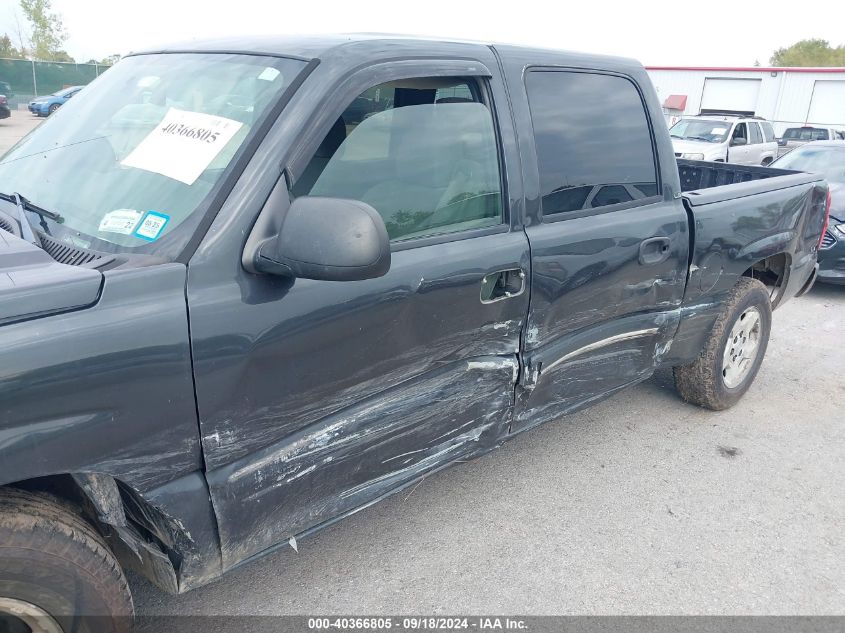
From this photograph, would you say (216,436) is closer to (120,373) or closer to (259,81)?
(120,373)

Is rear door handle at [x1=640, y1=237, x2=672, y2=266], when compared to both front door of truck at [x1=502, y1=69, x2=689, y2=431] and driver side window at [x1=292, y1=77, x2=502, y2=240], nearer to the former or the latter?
front door of truck at [x1=502, y1=69, x2=689, y2=431]

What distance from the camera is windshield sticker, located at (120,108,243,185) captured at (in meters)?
2.09

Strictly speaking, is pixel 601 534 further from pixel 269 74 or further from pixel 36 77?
pixel 36 77

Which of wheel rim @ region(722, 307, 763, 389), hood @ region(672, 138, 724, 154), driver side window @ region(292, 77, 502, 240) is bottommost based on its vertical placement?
→ hood @ region(672, 138, 724, 154)

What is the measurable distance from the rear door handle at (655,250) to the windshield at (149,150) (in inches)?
68.7

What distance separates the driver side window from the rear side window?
300 millimetres

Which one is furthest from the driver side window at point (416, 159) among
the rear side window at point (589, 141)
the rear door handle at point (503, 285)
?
the rear side window at point (589, 141)

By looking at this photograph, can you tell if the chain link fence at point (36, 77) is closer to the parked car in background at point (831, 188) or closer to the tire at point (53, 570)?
the parked car in background at point (831, 188)

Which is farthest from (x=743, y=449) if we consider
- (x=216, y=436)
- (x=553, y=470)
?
(x=216, y=436)

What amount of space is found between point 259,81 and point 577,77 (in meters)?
1.48

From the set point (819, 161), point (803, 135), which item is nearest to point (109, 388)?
point (819, 161)

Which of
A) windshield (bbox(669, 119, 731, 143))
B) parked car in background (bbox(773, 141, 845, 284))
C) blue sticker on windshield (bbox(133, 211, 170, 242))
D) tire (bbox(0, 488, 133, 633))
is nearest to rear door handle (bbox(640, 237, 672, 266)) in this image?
blue sticker on windshield (bbox(133, 211, 170, 242))

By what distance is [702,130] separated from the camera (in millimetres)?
15258

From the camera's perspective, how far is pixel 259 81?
225 cm
